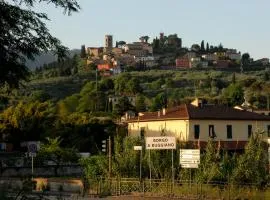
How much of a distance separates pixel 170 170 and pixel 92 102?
94966 mm

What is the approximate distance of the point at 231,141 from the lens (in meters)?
62.1

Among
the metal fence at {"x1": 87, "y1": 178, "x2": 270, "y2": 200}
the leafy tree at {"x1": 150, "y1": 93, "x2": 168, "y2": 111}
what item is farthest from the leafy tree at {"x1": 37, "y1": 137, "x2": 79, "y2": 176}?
the leafy tree at {"x1": 150, "y1": 93, "x2": 168, "y2": 111}

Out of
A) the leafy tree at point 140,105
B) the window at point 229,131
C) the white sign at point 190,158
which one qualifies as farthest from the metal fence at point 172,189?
the leafy tree at point 140,105

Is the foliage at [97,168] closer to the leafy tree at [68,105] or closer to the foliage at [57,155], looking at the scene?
the foliage at [57,155]

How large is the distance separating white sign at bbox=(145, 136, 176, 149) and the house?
27.4m

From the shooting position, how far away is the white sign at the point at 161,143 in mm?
30778

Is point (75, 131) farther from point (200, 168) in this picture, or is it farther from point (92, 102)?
point (92, 102)

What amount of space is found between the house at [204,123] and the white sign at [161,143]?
27.4m

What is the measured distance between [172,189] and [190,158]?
1.90 metres

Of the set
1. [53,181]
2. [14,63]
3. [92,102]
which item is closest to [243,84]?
[92,102]

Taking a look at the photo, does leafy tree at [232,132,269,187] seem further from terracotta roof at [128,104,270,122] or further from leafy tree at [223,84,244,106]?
leafy tree at [223,84,244,106]

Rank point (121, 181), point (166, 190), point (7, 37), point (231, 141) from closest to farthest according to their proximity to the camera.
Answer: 1. point (7, 37)
2. point (166, 190)
3. point (121, 181)
4. point (231, 141)

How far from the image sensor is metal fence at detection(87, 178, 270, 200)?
1124 inches

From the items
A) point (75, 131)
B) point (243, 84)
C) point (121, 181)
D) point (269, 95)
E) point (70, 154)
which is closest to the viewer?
point (121, 181)
